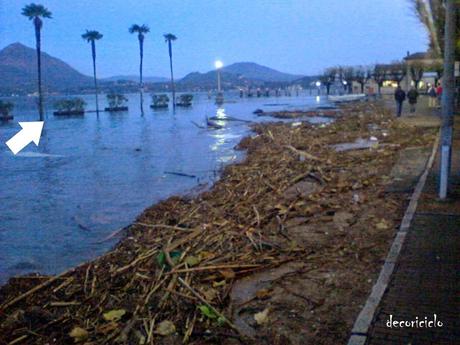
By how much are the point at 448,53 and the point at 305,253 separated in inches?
190

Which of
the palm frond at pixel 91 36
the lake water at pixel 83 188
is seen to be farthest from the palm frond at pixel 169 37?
the lake water at pixel 83 188

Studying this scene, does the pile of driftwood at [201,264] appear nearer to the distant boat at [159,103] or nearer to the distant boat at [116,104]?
the distant boat at [116,104]

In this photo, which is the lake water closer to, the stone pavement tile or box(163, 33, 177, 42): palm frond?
the stone pavement tile

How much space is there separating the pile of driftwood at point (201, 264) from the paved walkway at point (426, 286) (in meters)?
0.44

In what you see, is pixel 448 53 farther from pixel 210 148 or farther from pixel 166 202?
pixel 210 148

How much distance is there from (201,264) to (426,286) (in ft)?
10.1

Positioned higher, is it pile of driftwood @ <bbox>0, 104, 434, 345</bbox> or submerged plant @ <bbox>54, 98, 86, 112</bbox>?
submerged plant @ <bbox>54, 98, 86, 112</bbox>

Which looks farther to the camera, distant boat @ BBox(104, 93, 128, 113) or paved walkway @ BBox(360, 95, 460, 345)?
distant boat @ BBox(104, 93, 128, 113)

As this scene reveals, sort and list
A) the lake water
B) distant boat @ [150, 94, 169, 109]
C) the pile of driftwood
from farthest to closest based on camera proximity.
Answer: distant boat @ [150, 94, 169, 109] < the lake water < the pile of driftwood

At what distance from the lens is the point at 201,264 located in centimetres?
696

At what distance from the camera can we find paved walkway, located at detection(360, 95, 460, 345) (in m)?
4.43

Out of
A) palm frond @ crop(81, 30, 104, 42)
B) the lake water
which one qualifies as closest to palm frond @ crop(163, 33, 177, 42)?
palm frond @ crop(81, 30, 104, 42)

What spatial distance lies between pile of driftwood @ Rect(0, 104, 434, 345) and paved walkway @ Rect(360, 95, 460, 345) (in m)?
0.44

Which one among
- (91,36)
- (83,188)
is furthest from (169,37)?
(83,188)
